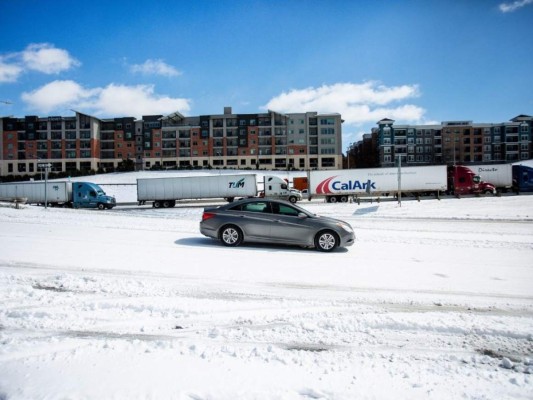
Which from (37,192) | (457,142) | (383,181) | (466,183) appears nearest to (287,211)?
(383,181)

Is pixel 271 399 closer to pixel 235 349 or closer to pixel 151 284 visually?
pixel 235 349

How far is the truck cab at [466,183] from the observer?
1379 inches

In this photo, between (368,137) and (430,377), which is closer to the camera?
(430,377)

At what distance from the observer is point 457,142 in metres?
91.2

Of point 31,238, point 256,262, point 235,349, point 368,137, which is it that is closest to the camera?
point 235,349

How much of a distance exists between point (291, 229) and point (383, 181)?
90.5ft

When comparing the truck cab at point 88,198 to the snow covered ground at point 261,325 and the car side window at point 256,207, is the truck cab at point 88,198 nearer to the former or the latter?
the snow covered ground at point 261,325

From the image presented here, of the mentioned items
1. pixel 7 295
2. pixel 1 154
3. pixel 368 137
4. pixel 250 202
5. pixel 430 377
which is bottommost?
pixel 430 377

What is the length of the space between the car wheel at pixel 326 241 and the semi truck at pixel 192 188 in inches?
977

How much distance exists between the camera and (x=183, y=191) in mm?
32969

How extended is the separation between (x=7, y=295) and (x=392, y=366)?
229 inches

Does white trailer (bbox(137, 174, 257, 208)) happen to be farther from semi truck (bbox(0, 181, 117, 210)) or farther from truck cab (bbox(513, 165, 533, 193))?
truck cab (bbox(513, 165, 533, 193))

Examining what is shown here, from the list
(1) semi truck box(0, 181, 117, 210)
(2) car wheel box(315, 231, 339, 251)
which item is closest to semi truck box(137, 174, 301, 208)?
(1) semi truck box(0, 181, 117, 210)

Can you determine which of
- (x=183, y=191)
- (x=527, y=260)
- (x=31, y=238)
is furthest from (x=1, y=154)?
(x=527, y=260)
